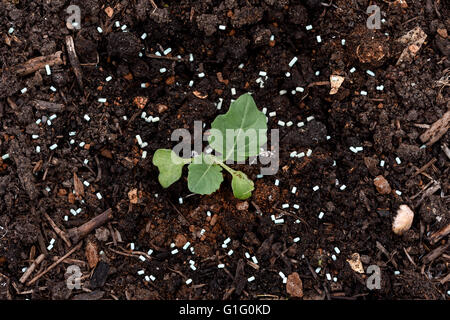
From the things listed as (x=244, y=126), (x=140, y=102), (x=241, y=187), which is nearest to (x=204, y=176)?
(x=241, y=187)

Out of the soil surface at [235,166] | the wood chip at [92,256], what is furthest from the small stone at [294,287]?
the wood chip at [92,256]

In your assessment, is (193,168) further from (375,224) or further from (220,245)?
(375,224)

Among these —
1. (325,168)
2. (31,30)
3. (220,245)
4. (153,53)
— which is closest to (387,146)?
(325,168)

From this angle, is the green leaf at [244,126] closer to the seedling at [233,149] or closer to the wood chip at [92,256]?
the seedling at [233,149]

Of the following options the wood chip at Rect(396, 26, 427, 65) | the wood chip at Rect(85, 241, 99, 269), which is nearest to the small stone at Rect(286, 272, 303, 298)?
the wood chip at Rect(85, 241, 99, 269)

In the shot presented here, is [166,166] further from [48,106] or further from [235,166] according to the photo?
[48,106]

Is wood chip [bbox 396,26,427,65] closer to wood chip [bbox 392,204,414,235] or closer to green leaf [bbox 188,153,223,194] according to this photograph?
wood chip [bbox 392,204,414,235]
